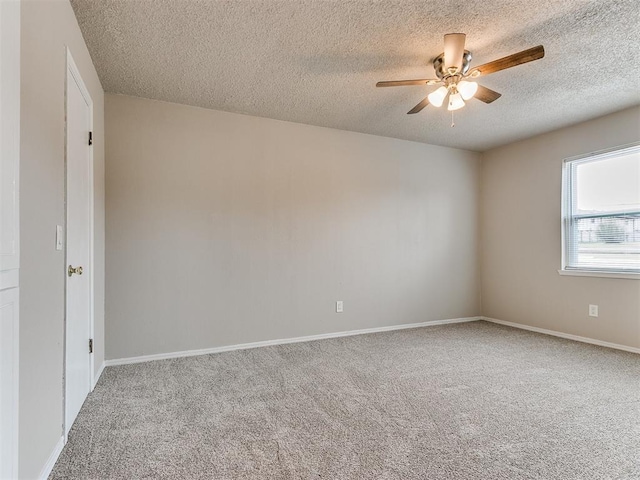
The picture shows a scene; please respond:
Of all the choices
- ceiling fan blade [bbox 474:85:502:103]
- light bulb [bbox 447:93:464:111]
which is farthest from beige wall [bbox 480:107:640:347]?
light bulb [bbox 447:93:464:111]

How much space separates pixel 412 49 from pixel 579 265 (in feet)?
10.6

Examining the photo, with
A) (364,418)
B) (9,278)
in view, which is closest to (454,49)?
(364,418)

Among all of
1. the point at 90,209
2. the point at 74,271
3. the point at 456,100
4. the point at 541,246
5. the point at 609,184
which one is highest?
the point at 456,100

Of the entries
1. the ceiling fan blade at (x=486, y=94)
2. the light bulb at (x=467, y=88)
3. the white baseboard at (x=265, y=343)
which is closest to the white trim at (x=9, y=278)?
the white baseboard at (x=265, y=343)

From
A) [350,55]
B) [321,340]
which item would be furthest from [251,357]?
[350,55]

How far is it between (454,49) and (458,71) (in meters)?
0.30

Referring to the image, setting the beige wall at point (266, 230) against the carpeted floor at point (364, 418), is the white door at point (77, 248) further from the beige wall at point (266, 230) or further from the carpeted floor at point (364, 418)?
the beige wall at point (266, 230)

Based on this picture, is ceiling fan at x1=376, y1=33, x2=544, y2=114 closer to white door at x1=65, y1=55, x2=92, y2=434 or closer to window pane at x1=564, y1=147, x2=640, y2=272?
white door at x1=65, y1=55, x2=92, y2=434

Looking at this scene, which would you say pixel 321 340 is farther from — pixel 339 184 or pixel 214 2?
pixel 214 2

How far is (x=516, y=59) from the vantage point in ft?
6.62

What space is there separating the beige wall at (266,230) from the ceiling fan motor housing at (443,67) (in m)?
1.72

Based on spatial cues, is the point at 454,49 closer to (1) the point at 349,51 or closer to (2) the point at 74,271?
(1) the point at 349,51

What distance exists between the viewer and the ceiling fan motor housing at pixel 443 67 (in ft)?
7.66

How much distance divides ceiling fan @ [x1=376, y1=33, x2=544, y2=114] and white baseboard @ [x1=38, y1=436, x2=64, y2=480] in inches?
110
